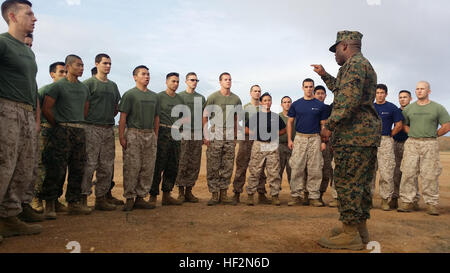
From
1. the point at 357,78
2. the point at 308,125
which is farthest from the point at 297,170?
the point at 357,78

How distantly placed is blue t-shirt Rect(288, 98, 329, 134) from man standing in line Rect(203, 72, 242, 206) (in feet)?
4.49

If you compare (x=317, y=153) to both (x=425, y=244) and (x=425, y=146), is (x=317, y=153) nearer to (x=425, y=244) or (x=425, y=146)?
(x=425, y=146)

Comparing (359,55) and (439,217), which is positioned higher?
(359,55)

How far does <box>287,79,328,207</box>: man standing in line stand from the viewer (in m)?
6.94

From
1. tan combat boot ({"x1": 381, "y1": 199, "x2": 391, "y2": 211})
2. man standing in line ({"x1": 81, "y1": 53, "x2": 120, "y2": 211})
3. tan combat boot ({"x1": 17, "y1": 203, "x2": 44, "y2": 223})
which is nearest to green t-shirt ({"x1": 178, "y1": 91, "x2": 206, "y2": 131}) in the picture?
man standing in line ({"x1": 81, "y1": 53, "x2": 120, "y2": 211})

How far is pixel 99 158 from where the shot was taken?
6.05 meters

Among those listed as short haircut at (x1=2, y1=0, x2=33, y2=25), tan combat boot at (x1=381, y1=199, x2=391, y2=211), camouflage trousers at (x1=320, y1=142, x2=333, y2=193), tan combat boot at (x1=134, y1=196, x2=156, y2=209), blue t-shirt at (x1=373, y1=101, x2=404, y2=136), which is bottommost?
tan combat boot at (x1=381, y1=199, x2=391, y2=211)

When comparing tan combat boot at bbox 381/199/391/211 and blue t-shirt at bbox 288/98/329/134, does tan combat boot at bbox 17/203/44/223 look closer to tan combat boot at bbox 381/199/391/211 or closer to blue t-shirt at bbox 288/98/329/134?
blue t-shirt at bbox 288/98/329/134

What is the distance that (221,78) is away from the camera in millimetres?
7137

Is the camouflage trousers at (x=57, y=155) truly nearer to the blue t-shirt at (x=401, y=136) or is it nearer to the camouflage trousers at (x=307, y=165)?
the camouflage trousers at (x=307, y=165)

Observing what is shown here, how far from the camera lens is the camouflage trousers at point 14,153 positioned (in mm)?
3736

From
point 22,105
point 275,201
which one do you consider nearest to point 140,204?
point 275,201

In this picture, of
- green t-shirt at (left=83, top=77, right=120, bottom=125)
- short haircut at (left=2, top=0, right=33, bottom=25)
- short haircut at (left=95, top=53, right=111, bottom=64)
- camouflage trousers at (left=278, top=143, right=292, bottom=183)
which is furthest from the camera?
camouflage trousers at (left=278, top=143, right=292, bottom=183)

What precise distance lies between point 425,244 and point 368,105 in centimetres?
195
